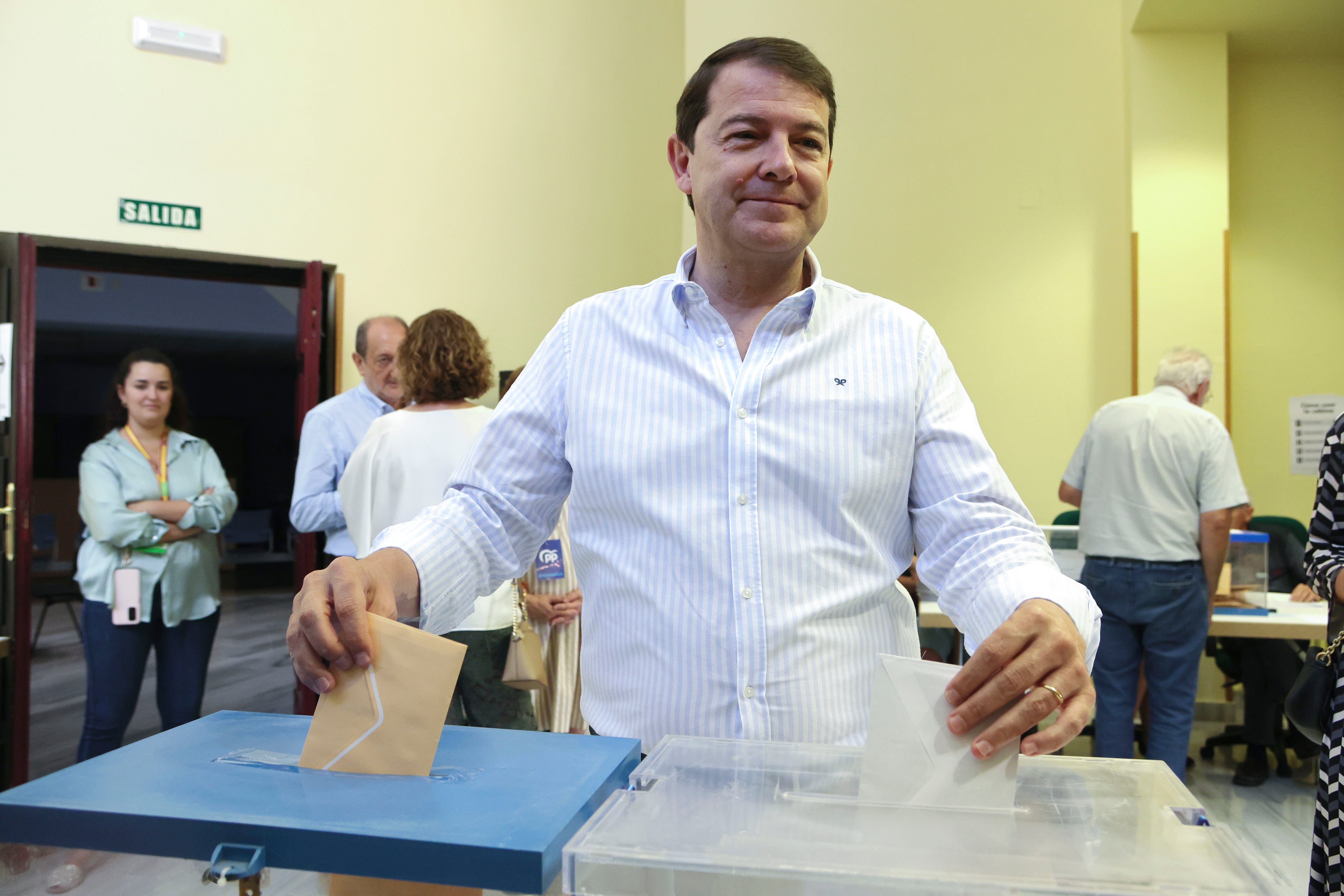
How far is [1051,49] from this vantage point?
5062 mm

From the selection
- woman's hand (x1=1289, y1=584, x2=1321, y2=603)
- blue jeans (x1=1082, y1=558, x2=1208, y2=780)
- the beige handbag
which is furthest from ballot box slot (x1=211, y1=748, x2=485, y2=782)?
woman's hand (x1=1289, y1=584, x2=1321, y2=603)

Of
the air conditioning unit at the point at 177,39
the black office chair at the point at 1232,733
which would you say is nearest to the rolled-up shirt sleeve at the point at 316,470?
the air conditioning unit at the point at 177,39

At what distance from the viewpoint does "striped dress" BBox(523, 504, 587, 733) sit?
10.1 feet

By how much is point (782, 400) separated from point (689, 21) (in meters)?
4.91

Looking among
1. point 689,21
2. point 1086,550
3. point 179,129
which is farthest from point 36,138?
point 1086,550

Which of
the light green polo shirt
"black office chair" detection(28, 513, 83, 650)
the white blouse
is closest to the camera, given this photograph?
the white blouse

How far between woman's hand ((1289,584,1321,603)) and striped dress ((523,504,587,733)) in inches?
120

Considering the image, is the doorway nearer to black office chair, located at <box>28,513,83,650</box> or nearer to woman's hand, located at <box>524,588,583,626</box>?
black office chair, located at <box>28,513,83,650</box>

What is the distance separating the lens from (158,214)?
4195 millimetres

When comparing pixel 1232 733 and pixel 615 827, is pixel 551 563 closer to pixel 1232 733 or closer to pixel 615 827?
pixel 615 827

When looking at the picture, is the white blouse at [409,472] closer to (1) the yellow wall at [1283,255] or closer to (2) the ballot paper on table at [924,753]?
(2) the ballot paper on table at [924,753]

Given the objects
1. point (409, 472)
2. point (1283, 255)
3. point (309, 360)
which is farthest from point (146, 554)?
point (1283, 255)

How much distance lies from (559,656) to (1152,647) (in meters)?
2.24

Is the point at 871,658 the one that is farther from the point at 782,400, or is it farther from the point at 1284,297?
the point at 1284,297
